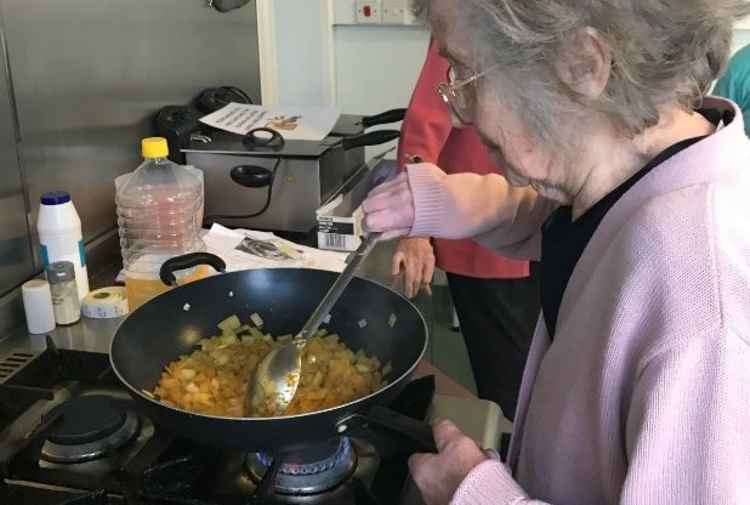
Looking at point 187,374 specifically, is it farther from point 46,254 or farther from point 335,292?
point 46,254

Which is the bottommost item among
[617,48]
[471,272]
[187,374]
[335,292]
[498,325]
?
[498,325]

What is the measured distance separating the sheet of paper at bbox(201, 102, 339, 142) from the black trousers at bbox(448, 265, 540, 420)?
16.0 inches

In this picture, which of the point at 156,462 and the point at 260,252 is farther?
the point at 260,252

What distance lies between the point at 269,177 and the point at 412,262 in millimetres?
302

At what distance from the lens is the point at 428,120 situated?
153 centimetres

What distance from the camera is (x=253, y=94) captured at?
2.19 metres

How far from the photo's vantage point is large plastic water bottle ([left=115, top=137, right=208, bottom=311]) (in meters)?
1.36

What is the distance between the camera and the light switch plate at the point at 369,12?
260 cm

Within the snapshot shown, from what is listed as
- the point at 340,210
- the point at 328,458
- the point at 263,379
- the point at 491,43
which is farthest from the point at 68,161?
the point at 491,43

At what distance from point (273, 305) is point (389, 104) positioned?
166 cm

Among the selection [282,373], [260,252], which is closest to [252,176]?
[260,252]

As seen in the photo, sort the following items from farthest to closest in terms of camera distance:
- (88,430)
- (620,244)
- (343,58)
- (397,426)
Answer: (343,58) → (88,430) → (397,426) → (620,244)

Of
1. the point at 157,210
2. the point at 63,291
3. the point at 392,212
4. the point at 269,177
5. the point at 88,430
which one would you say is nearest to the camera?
the point at 88,430

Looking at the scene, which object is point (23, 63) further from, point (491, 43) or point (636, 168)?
point (636, 168)
